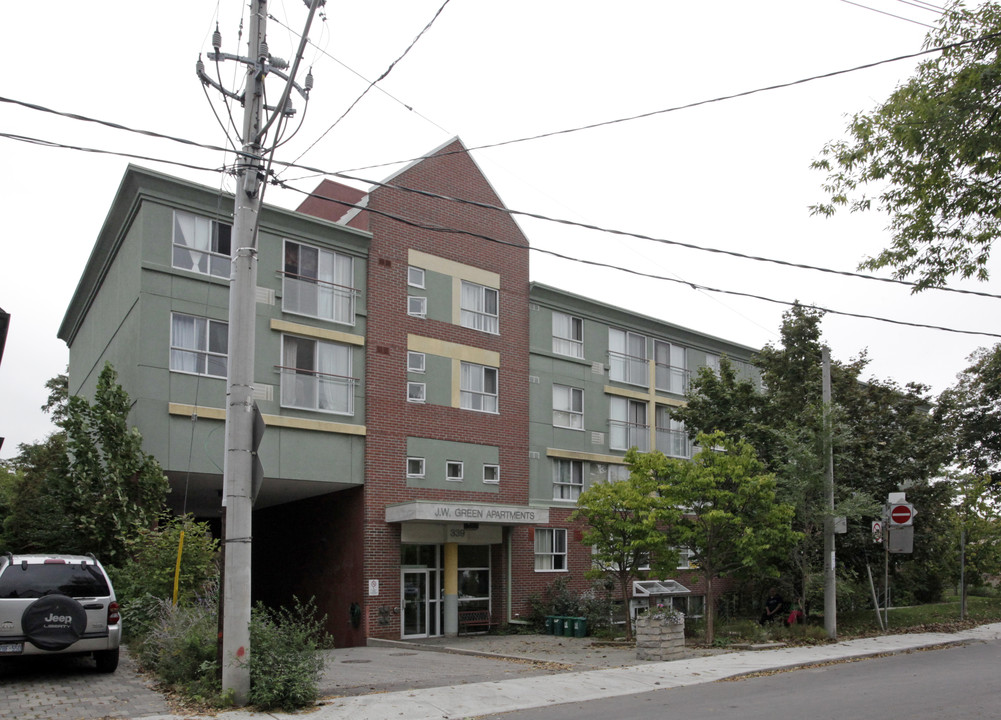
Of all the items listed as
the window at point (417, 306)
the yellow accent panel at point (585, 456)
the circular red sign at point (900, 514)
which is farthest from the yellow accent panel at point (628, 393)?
the circular red sign at point (900, 514)

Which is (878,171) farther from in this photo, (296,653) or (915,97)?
(296,653)

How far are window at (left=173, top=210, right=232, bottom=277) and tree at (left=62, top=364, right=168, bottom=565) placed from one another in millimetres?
3325

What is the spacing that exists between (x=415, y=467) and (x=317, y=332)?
494 centimetres

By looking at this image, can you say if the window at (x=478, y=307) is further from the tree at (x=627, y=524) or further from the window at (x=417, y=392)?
the tree at (x=627, y=524)

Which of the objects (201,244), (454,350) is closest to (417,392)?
(454,350)

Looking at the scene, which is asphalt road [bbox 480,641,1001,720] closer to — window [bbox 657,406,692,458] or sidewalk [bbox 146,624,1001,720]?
sidewalk [bbox 146,624,1001,720]

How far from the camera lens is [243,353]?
41.2ft

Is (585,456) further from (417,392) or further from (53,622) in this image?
(53,622)

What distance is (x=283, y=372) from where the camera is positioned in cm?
2391

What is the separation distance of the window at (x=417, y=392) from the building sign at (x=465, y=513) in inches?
129

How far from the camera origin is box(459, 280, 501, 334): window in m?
28.2

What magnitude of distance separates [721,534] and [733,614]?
45.3ft

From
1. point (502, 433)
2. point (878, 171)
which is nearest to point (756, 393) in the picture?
point (502, 433)

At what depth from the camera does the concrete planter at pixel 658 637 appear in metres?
18.3
